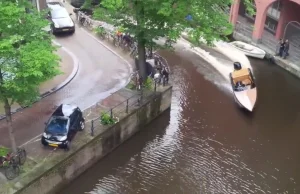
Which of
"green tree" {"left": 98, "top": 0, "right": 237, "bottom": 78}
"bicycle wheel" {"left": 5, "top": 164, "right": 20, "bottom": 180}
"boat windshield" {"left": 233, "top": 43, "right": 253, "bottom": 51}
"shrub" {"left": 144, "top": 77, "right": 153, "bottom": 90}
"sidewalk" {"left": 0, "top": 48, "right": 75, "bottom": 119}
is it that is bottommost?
"bicycle wheel" {"left": 5, "top": 164, "right": 20, "bottom": 180}

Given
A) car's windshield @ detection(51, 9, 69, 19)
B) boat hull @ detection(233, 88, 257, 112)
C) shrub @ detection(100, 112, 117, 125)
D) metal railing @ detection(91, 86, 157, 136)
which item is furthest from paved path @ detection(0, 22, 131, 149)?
boat hull @ detection(233, 88, 257, 112)

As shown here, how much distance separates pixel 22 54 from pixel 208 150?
12.6m

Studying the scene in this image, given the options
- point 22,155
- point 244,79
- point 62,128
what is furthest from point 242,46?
point 22,155

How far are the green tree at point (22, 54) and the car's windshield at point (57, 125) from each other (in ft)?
9.80

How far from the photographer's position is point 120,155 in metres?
24.7

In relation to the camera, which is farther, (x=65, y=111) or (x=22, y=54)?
(x=65, y=111)

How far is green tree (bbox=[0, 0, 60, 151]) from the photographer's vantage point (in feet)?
56.5

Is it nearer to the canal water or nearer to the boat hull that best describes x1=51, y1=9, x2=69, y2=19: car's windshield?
the canal water

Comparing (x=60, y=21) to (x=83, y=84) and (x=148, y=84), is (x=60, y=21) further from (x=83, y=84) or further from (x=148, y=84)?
(x=148, y=84)

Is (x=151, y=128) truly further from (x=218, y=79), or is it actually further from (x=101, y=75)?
(x=218, y=79)

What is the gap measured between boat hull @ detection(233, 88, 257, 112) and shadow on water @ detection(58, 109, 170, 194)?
5.13 meters

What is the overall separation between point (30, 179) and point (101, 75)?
12995 mm

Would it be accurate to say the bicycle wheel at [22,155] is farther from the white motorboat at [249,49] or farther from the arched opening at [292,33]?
the arched opening at [292,33]

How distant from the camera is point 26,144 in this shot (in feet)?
73.3
